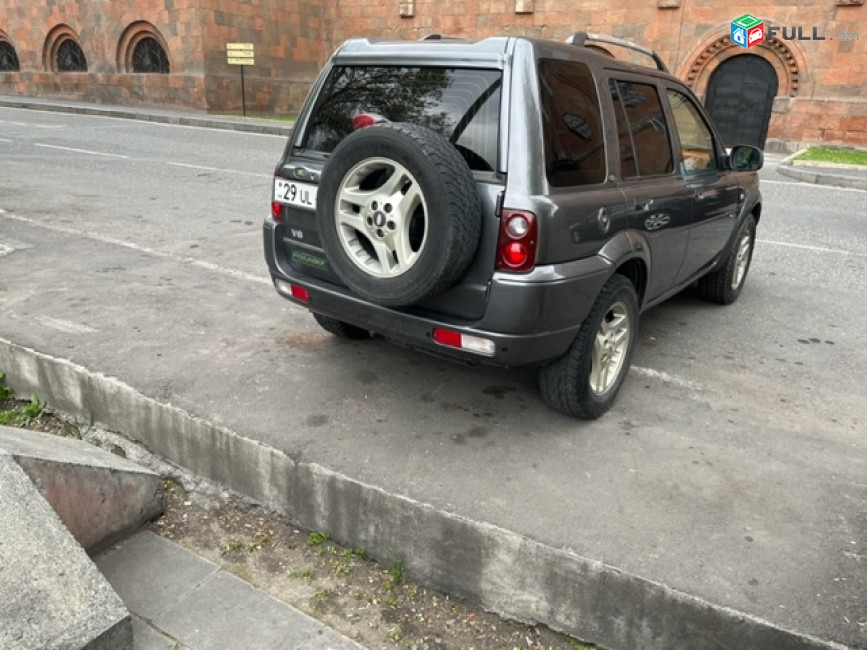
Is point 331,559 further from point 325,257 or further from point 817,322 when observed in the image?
point 817,322

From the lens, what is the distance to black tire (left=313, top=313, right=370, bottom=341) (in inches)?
167

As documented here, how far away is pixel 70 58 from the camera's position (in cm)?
2602

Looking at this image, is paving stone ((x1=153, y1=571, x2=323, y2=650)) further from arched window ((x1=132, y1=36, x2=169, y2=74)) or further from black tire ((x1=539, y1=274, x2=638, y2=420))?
arched window ((x1=132, y1=36, x2=169, y2=74))

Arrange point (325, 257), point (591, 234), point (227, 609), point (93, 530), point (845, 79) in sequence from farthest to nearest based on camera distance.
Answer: point (845, 79), point (325, 257), point (591, 234), point (93, 530), point (227, 609)

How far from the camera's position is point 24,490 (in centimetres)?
251

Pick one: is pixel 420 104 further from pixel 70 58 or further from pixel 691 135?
pixel 70 58

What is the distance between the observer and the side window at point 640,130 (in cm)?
350

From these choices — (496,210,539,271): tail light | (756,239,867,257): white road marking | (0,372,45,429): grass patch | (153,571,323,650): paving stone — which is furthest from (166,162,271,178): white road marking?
(153,571,323,650): paving stone

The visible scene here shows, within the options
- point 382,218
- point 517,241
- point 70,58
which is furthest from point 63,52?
point 517,241

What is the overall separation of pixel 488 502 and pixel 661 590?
2.38 feet

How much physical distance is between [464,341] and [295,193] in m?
1.23

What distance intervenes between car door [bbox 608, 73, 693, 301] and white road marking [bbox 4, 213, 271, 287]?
3041 mm

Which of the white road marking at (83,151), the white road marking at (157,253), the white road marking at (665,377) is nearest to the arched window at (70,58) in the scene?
the white road marking at (83,151)

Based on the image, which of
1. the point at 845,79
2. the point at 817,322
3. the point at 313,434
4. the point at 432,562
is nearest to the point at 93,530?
the point at 313,434
